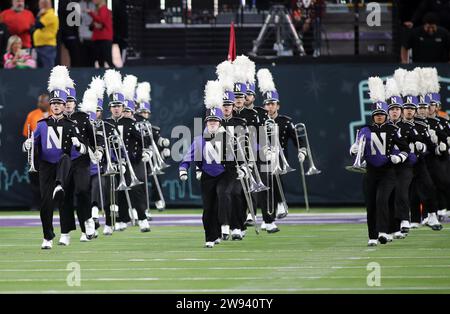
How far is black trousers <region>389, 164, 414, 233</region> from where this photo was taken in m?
18.5

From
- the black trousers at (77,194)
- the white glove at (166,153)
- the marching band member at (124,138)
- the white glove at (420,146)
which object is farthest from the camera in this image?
the white glove at (166,153)

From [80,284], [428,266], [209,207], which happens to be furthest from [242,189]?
[80,284]

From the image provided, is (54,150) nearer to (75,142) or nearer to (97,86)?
(75,142)

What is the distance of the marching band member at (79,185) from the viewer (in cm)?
1844

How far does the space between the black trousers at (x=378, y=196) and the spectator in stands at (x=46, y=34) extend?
9700 mm

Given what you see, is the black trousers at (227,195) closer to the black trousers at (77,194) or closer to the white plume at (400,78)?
the black trousers at (77,194)

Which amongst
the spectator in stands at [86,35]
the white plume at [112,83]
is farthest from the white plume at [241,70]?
the spectator in stands at [86,35]

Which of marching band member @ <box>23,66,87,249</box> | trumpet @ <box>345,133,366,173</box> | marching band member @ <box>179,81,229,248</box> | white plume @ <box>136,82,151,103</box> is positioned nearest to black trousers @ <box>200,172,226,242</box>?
marching band member @ <box>179,81,229,248</box>

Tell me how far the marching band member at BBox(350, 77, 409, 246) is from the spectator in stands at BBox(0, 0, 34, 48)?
10.2 meters

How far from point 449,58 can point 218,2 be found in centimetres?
452

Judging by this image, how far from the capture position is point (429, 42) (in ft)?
85.5

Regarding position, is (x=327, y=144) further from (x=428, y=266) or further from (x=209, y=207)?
(x=428, y=266)

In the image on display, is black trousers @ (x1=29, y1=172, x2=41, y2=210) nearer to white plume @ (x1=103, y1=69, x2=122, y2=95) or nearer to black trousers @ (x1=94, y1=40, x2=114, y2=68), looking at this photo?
black trousers @ (x1=94, y1=40, x2=114, y2=68)

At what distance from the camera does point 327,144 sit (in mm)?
26125
